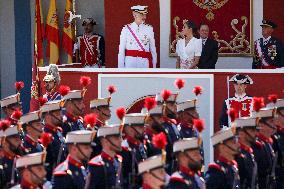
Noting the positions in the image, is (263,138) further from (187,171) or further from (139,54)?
(139,54)

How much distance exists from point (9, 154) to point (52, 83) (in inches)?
127

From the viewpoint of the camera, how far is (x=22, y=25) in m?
19.0

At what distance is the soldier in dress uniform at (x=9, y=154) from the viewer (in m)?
10.8

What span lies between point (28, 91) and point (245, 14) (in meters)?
4.38

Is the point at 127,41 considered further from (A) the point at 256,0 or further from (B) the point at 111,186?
(B) the point at 111,186

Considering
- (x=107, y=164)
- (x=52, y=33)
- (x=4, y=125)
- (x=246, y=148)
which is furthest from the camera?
(x=52, y=33)

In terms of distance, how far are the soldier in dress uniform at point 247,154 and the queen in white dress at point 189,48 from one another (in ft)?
13.7

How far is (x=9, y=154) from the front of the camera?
430 inches

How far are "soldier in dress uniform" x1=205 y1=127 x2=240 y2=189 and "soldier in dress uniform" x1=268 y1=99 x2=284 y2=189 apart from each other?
1433 mm

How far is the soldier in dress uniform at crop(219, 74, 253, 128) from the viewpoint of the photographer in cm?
1416

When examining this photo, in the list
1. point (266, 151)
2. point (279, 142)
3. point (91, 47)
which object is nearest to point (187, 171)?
point (266, 151)

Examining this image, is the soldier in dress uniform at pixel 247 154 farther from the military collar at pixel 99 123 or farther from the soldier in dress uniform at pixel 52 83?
the soldier in dress uniform at pixel 52 83

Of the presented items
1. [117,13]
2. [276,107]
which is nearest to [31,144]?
[276,107]

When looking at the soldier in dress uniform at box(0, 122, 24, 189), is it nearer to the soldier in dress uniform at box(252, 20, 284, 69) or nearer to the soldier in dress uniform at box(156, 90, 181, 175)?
the soldier in dress uniform at box(156, 90, 181, 175)
